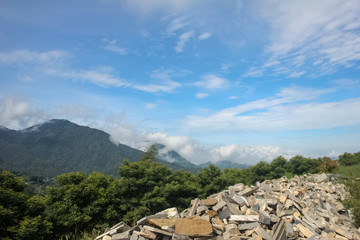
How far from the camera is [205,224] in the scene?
8.12 m

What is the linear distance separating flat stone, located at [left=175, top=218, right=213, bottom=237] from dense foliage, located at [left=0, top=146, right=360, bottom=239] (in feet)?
21.8

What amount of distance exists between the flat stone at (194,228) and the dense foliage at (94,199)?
6657mm

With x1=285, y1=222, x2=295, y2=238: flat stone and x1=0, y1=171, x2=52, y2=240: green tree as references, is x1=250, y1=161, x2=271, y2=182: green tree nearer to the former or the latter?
x1=285, y1=222, x2=295, y2=238: flat stone

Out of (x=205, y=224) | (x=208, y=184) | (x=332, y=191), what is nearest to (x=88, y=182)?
(x=205, y=224)

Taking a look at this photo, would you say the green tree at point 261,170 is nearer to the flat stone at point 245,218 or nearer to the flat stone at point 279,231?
the flat stone at point 279,231

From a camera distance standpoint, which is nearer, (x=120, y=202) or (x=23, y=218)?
(x=23, y=218)

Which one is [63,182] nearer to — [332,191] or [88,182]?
[88,182]

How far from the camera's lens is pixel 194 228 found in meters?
7.92

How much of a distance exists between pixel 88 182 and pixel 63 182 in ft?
5.44

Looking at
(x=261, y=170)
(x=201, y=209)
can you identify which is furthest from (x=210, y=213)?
(x=261, y=170)

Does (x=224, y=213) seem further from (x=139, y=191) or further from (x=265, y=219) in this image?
(x=139, y=191)

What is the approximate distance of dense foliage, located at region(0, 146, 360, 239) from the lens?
36.4 ft

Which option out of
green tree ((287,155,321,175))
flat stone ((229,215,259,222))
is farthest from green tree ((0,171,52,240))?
green tree ((287,155,321,175))

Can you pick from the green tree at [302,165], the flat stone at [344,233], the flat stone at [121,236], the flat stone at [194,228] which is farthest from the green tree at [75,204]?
the green tree at [302,165]
